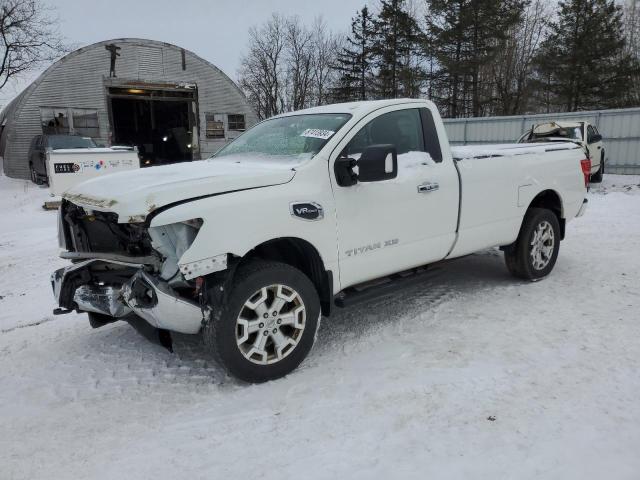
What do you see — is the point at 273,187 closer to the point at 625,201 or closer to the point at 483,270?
the point at 483,270

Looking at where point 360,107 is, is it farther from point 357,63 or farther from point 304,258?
point 357,63

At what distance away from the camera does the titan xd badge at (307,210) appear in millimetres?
3416

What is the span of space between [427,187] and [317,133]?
3.59 feet

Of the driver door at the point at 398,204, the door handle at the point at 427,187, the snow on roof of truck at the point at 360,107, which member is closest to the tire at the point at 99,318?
the driver door at the point at 398,204

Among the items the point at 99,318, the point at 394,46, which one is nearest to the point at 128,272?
the point at 99,318

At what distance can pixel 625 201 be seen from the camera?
36.8 ft

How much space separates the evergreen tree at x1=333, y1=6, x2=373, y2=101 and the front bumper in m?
35.4

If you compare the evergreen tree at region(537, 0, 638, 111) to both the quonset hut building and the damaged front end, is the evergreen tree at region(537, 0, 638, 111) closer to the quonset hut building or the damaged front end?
the quonset hut building

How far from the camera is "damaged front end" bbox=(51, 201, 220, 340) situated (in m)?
3.09

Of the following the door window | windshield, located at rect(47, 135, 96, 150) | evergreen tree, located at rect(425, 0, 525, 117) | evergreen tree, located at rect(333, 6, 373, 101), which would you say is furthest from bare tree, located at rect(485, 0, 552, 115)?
the door window

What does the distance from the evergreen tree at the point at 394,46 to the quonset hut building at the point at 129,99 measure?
47.1 feet

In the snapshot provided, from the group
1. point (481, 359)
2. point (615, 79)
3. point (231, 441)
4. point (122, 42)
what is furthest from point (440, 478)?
point (615, 79)

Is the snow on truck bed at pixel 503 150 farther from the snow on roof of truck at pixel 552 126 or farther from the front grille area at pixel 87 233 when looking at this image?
the snow on roof of truck at pixel 552 126

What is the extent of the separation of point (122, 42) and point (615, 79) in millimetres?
25658
